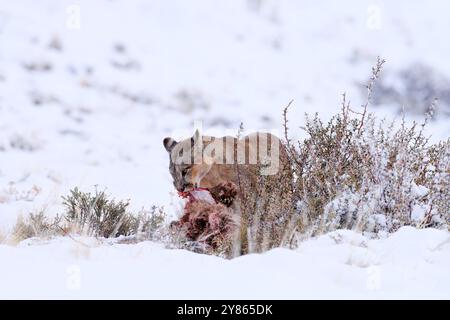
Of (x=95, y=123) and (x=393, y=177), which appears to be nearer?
(x=393, y=177)

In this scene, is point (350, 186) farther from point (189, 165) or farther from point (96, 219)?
point (96, 219)

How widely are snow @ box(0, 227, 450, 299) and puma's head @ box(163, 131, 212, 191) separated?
242 centimetres

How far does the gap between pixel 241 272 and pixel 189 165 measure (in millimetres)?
3325

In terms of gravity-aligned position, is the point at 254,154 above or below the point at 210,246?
above

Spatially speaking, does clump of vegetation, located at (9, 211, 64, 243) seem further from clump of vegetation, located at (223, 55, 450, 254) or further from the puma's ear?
clump of vegetation, located at (223, 55, 450, 254)

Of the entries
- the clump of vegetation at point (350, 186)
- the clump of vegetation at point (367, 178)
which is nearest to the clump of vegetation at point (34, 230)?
the clump of vegetation at point (350, 186)

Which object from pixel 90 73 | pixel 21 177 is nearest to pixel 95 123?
pixel 90 73

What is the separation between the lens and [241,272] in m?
3.22

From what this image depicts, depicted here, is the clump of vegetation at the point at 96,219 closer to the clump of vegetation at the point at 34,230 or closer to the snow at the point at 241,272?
the clump of vegetation at the point at 34,230

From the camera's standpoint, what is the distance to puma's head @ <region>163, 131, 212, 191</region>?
6395 millimetres

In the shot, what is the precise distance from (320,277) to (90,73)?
18.2 m

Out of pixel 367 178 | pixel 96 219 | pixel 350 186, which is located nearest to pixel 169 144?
pixel 96 219

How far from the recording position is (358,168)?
17.4ft
